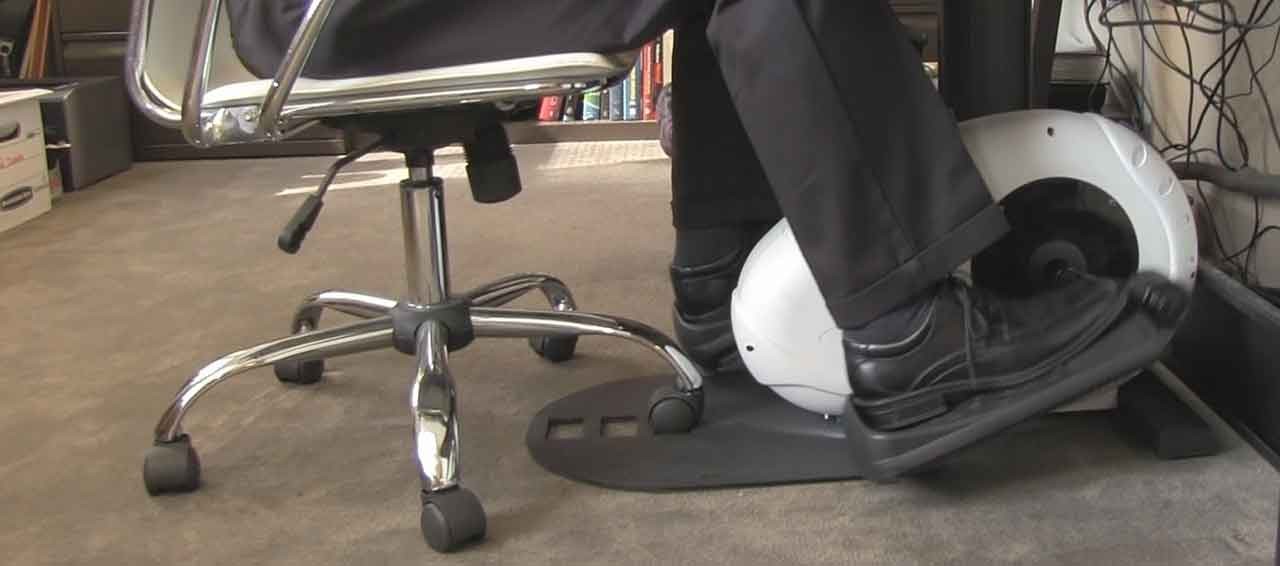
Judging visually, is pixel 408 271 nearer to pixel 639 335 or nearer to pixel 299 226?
pixel 299 226

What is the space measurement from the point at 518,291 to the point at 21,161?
1.35 metres

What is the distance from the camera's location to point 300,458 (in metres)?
1.19

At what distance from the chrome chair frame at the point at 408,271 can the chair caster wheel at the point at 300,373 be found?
7 centimetres

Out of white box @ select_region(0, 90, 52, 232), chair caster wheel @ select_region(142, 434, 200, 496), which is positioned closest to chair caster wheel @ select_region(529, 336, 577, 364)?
chair caster wheel @ select_region(142, 434, 200, 496)

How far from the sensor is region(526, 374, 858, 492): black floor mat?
1081 millimetres

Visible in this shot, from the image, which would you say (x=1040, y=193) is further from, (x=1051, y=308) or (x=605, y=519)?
(x=605, y=519)

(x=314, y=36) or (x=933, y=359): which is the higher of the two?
(x=314, y=36)

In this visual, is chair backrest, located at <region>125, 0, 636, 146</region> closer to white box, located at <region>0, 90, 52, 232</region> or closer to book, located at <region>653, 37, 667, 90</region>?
white box, located at <region>0, 90, 52, 232</region>

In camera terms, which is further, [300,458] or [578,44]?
[300,458]

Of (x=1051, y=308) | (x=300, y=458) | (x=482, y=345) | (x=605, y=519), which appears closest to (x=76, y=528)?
(x=300, y=458)

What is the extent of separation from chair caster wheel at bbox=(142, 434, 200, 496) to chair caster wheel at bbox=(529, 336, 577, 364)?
1.44 ft

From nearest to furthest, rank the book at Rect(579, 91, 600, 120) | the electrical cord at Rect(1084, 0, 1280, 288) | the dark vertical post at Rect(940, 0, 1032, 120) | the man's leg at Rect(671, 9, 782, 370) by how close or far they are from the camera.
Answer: the dark vertical post at Rect(940, 0, 1032, 120) → the man's leg at Rect(671, 9, 782, 370) → the electrical cord at Rect(1084, 0, 1280, 288) → the book at Rect(579, 91, 600, 120)

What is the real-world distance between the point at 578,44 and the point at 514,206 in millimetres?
1413

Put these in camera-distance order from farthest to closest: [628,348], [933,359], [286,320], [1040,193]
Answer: [286,320]
[628,348]
[1040,193]
[933,359]
